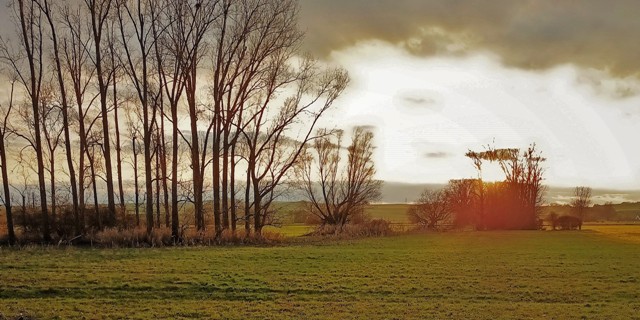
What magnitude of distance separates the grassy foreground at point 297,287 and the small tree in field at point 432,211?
52.5 metres

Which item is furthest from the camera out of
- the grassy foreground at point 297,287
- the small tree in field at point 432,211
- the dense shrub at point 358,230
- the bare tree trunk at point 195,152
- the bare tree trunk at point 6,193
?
the small tree in field at point 432,211

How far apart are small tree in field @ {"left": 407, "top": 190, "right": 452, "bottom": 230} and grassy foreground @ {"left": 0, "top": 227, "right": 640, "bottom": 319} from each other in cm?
5254

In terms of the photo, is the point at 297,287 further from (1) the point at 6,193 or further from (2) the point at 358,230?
(2) the point at 358,230

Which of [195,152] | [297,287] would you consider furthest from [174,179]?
[297,287]

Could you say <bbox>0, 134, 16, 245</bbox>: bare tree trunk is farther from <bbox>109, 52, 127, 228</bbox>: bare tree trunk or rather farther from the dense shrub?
the dense shrub

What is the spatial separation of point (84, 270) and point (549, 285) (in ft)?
63.9

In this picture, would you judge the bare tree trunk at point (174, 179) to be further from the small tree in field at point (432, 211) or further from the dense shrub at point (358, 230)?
the small tree in field at point (432, 211)

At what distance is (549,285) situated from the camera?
77.4ft

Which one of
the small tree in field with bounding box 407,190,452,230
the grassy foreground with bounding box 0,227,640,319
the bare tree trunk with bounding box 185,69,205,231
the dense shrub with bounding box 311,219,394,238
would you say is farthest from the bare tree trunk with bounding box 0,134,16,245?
the small tree in field with bounding box 407,190,452,230

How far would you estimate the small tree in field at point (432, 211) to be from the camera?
84.8 m

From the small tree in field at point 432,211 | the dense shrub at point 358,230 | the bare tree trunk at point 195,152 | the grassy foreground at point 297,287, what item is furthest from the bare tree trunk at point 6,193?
the small tree in field at point 432,211

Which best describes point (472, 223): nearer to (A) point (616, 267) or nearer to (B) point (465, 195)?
(B) point (465, 195)

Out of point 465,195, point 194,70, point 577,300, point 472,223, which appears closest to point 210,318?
point 577,300

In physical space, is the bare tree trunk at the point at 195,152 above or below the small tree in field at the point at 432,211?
above
